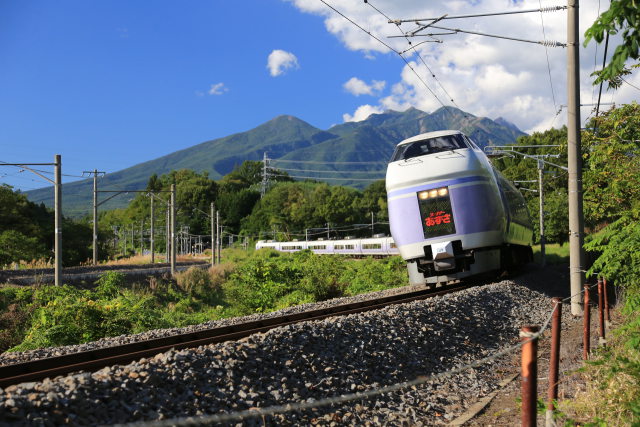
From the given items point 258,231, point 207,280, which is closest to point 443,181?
point 207,280

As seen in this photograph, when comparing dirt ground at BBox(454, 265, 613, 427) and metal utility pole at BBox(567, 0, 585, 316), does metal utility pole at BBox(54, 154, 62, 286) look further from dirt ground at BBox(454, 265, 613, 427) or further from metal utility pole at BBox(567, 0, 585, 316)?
metal utility pole at BBox(567, 0, 585, 316)

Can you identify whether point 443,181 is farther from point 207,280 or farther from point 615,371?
point 207,280

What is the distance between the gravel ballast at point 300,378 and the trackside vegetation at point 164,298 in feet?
9.15

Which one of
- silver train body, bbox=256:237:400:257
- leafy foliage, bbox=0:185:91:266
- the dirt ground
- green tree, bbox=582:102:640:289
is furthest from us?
silver train body, bbox=256:237:400:257

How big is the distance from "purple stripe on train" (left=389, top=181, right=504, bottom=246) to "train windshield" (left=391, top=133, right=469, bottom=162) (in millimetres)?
1163

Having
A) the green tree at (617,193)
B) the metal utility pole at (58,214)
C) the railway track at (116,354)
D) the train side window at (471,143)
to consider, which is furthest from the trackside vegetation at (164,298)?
the green tree at (617,193)

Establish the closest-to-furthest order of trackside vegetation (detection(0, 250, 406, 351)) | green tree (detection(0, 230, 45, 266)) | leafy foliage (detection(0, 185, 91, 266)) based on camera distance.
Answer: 1. trackside vegetation (detection(0, 250, 406, 351))
2. green tree (detection(0, 230, 45, 266))
3. leafy foliage (detection(0, 185, 91, 266))

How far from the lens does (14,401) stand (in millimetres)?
4480

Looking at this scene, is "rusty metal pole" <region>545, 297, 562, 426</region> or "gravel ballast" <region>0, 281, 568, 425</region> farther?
"rusty metal pole" <region>545, 297, 562, 426</region>

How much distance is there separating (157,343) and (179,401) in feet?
10.8

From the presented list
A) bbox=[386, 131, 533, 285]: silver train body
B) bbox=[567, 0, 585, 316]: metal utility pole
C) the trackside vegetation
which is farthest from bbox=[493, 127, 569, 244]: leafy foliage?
bbox=[567, 0, 585, 316]: metal utility pole

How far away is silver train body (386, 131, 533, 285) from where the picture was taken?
46.0 ft

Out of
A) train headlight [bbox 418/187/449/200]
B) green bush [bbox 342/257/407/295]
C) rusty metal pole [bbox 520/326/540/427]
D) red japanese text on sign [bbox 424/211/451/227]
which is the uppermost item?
train headlight [bbox 418/187/449/200]

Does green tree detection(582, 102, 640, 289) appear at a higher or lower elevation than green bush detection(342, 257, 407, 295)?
higher
